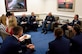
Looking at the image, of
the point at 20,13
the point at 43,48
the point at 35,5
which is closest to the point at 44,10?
the point at 35,5

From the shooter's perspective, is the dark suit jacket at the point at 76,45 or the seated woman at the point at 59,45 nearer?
the seated woman at the point at 59,45

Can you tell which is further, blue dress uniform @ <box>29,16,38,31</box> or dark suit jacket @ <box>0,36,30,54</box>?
blue dress uniform @ <box>29,16,38,31</box>

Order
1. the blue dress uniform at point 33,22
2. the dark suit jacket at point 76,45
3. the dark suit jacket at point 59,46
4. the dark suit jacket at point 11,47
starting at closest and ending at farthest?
1. the dark suit jacket at point 11,47
2. the dark suit jacket at point 59,46
3. the dark suit jacket at point 76,45
4. the blue dress uniform at point 33,22

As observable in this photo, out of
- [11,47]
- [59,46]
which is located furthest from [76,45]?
[11,47]

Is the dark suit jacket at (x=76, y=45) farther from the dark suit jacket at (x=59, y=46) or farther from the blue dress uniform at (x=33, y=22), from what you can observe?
the blue dress uniform at (x=33, y=22)

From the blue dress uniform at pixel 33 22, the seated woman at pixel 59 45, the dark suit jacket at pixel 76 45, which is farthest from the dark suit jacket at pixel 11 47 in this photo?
the blue dress uniform at pixel 33 22

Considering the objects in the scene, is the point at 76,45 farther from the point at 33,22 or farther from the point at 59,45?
the point at 33,22

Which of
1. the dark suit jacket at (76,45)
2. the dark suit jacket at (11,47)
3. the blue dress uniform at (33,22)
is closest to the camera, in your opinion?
the dark suit jacket at (11,47)

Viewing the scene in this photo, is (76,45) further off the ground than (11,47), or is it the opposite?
(11,47)

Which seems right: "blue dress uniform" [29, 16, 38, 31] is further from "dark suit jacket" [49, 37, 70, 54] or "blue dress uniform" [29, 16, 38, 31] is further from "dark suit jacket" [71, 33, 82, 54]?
"dark suit jacket" [49, 37, 70, 54]

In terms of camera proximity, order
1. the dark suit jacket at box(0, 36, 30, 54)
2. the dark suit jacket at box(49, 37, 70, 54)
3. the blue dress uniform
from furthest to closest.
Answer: the blue dress uniform
the dark suit jacket at box(49, 37, 70, 54)
the dark suit jacket at box(0, 36, 30, 54)

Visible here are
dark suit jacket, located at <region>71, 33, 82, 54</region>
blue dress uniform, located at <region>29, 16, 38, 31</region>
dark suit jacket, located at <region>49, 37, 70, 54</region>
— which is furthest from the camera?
blue dress uniform, located at <region>29, 16, 38, 31</region>

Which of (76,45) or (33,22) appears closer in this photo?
(76,45)

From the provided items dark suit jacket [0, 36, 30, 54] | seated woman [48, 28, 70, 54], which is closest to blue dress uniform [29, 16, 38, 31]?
seated woman [48, 28, 70, 54]
